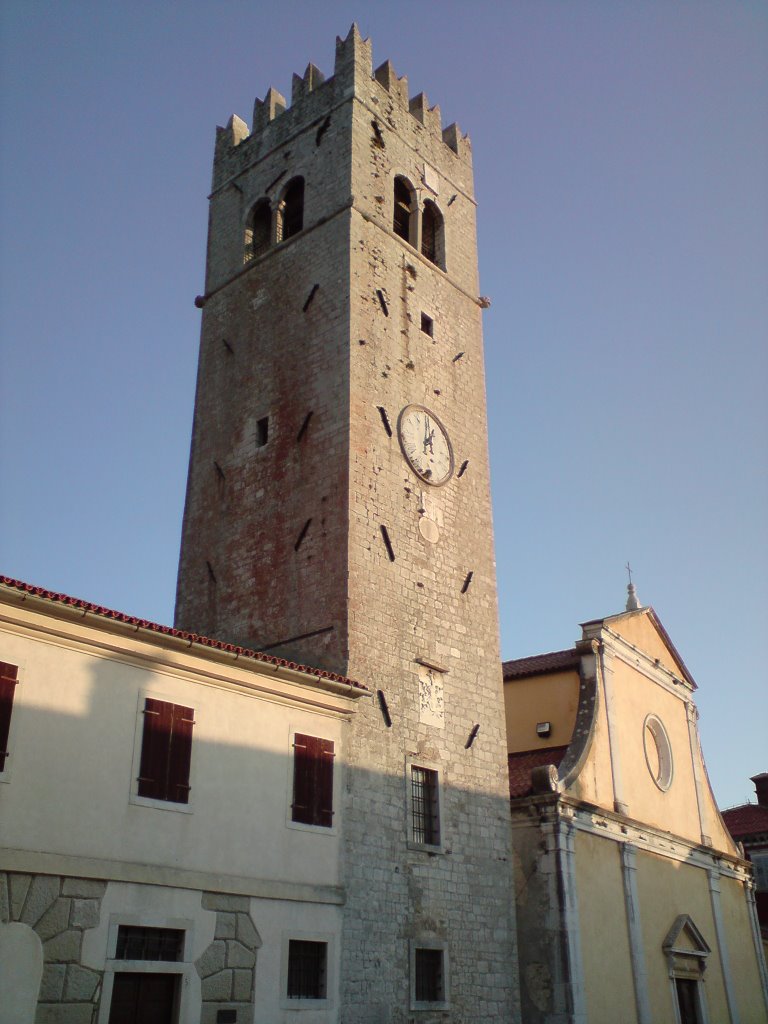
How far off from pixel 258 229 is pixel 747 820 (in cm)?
A: 3197

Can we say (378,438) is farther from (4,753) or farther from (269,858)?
(4,753)

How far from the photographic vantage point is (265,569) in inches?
817

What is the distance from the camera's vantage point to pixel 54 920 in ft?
41.1

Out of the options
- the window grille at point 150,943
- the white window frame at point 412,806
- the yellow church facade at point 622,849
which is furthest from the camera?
the yellow church facade at point 622,849

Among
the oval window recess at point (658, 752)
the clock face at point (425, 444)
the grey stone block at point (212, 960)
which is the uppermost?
the clock face at point (425, 444)

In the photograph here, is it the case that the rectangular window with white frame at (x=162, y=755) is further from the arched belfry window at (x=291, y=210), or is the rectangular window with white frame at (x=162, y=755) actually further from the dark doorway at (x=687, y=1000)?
the dark doorway at (x=687, y=1000)

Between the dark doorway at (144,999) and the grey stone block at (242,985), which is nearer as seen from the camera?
the dark doorway at (144,999)

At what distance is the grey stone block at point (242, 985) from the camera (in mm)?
14227

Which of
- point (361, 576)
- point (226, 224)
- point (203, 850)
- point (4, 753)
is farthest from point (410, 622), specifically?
point (226, 224)

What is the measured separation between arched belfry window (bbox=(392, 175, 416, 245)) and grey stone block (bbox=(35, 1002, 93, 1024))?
18.5 meters

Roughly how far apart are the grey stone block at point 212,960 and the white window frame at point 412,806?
455 cm

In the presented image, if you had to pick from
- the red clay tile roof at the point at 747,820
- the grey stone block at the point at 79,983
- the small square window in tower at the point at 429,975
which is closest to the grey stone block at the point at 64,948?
the grey stone block at the point at 79,983

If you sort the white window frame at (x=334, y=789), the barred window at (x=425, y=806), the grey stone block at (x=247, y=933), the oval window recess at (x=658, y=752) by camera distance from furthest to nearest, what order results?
1. the oval window recess at (x=658, y=752)
2. the barred window at (x=425, y=806)
3. the white window frame at (x=334, y=789)
4. the grey stone block at (x=247, y=933)

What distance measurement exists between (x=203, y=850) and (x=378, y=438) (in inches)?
369
